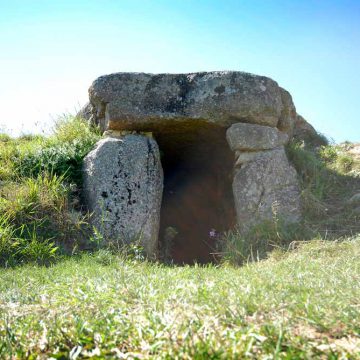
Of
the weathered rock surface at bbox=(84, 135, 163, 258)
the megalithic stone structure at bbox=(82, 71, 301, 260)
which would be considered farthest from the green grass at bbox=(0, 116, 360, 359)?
the megalithic stone structure at bbox=(82, 71, 301, 260)

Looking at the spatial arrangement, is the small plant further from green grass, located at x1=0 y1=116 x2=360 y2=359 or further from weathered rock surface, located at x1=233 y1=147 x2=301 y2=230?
weathered rock surface, located at x1=233 y1=147 x2=301 y2=230

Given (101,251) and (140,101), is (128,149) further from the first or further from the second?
(101,251)

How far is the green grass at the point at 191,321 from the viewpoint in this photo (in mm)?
2387

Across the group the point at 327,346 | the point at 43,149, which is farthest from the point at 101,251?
the point at 327,346

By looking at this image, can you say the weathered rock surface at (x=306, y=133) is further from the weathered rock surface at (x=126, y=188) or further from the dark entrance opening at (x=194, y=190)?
the weathered rock surface at (x=126, y=188)

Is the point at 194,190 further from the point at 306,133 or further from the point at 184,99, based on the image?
the point at 306,133

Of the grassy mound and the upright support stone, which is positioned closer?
the grassy mound

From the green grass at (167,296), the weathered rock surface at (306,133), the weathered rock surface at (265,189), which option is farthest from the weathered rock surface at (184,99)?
the weathered rock surface at (306,133)

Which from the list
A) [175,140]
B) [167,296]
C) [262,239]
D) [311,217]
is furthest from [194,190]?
[167,296]

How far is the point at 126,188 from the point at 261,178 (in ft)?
6.63

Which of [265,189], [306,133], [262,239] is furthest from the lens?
[306,133]

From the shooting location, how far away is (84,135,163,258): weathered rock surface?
712 cm

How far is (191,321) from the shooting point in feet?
8.58

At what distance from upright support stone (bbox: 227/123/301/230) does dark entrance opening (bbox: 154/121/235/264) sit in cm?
65
